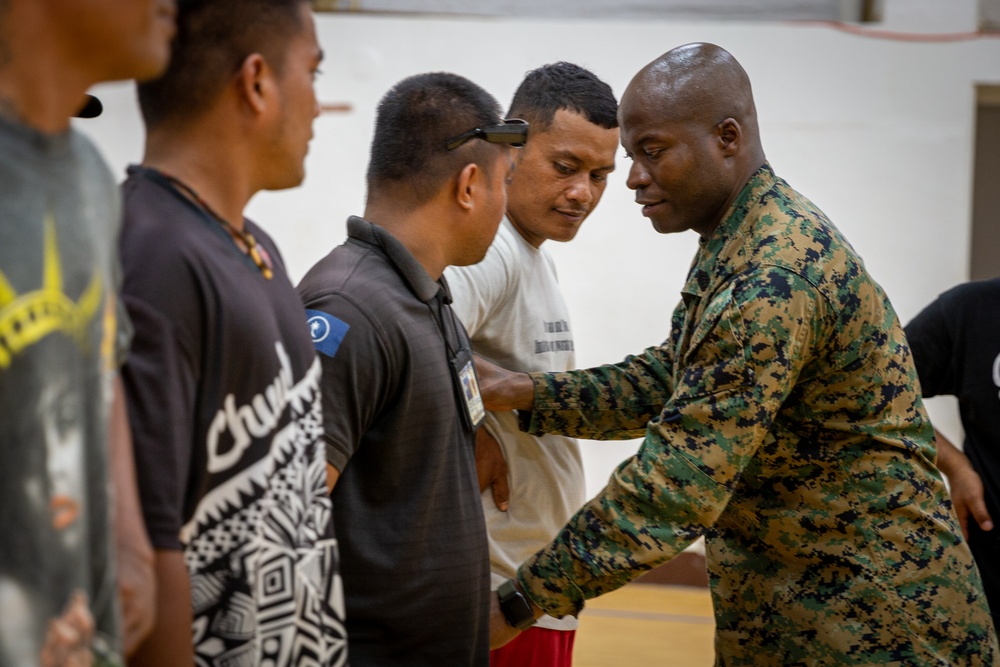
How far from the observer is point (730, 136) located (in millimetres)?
1996

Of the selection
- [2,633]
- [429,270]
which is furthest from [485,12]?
[2,633]

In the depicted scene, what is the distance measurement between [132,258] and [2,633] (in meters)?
0.43

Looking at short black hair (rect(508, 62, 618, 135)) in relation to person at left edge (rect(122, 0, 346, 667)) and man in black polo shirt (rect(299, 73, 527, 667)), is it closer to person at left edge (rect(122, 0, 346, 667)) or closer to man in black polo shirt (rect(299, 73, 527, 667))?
man in black polo shirt (rect(299, 73, 527, 667))

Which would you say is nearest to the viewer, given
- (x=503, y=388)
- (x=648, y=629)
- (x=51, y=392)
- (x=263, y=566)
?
(x=51, y=392)

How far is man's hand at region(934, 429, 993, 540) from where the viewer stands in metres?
2.67

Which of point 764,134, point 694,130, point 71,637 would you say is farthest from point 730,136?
point 764,134

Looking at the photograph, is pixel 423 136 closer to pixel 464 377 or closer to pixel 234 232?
pixel 464 377

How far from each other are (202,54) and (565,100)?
137 centimetres

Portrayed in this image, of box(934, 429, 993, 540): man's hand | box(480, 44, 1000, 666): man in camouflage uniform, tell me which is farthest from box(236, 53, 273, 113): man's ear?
box(934, 429, 993, 540): man's hand

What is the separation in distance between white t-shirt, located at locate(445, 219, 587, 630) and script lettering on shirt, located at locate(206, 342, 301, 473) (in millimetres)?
976

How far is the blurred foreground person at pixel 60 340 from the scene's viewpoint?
0.80 metres

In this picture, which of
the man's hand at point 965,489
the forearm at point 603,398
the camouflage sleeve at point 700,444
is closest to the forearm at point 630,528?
the camouflage sleeve at point 700,444

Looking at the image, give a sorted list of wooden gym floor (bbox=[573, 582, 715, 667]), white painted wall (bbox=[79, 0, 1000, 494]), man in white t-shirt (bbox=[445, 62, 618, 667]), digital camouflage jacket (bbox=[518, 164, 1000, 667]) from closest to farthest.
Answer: digital camouflage jacket (bbox=[518, 164, 1000, 667]), man in white t-shirt (bbox=[445, 62, 618, 667]), wooden gym floor (bbox=[573, 582, 715, 667]), white painted wall (bbox=[79, 0, 1000, 494])

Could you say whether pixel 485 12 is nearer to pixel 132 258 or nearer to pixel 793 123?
pixel 793 123
